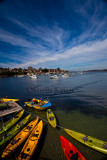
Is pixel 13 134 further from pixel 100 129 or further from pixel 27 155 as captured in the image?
pixel 100 129

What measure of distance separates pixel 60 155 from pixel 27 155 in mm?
3619

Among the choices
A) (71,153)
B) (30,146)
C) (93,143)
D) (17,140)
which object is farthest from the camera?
(17,140)

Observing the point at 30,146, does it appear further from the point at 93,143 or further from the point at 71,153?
the point at 93,143

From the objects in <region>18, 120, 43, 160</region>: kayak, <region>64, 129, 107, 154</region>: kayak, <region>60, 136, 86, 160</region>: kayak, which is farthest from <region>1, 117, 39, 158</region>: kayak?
<region>64, 129, 107, 154</region>: kayak

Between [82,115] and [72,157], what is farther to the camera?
[82,115]

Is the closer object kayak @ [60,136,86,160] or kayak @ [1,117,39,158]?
kayak @ [60,136,86,160]

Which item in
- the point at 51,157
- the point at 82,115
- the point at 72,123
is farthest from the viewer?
the point at 82,115

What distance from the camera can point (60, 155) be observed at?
26.3ft

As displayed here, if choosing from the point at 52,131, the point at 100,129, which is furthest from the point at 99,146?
the point at 52,131

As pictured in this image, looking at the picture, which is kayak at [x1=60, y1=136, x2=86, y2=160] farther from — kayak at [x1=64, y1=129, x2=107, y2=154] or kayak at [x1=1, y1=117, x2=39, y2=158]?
kayak at [x1=1, y1=117, x2=39, y2=158]

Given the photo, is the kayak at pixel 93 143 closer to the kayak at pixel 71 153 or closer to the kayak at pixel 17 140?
the kayak at pixel 71 153

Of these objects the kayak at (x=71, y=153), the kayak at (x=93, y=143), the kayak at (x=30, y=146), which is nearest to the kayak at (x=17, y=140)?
the kayak at (x=30, y=146)

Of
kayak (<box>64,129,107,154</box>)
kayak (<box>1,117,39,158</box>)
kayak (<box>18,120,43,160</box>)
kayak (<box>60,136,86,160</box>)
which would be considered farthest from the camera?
kayak (<box>64,129,107,154</box>)

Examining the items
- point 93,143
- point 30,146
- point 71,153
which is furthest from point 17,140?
point 93,143
